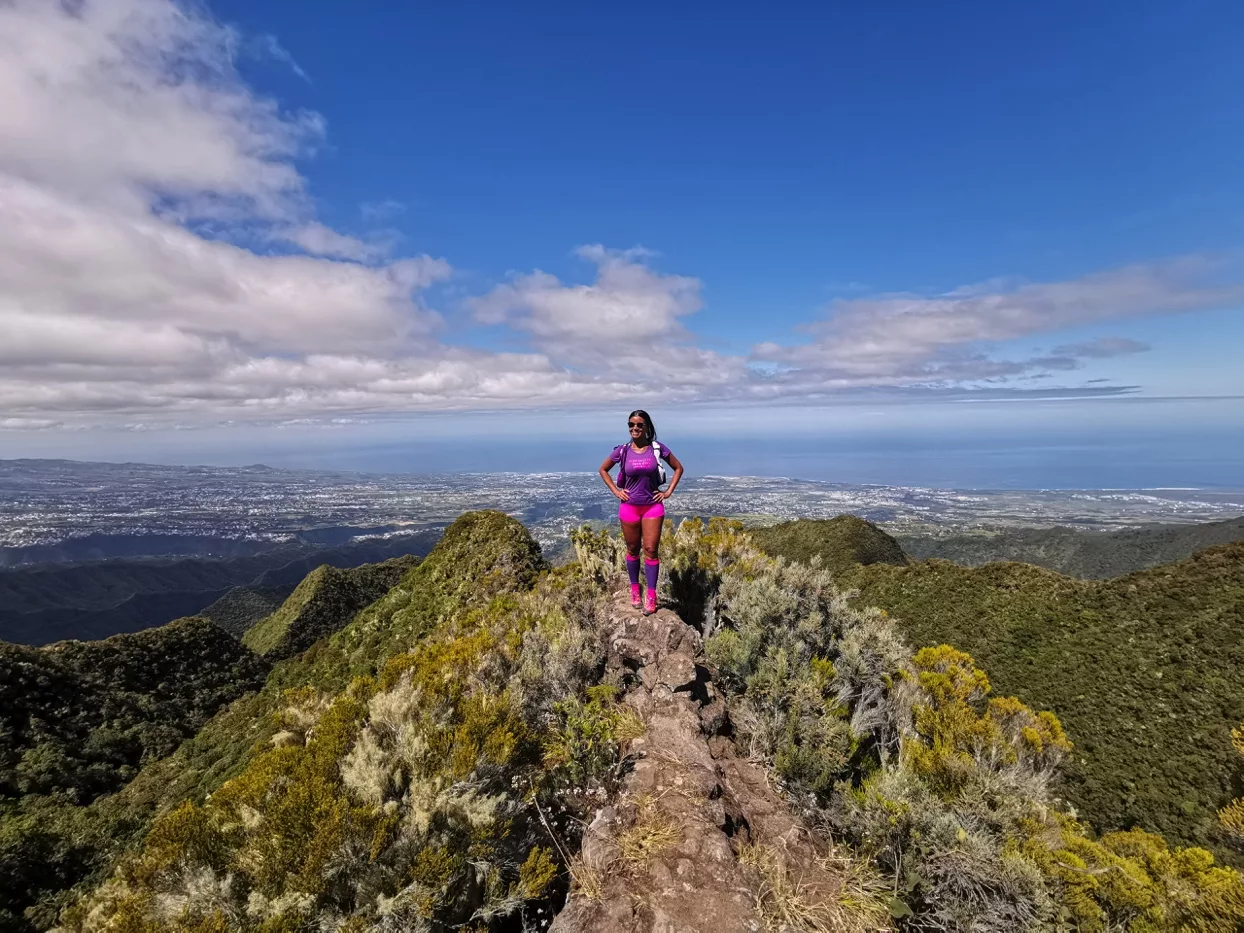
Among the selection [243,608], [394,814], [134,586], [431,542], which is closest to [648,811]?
[394,814]

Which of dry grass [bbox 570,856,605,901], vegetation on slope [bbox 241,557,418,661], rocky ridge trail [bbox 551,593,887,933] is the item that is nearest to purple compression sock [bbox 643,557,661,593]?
rocky ridge trail [bbox 551,593,887,933]

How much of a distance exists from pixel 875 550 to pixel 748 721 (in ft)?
113

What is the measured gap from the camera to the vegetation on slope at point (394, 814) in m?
3.59

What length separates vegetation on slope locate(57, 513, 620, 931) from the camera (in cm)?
359

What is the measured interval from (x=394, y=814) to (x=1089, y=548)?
88324mm

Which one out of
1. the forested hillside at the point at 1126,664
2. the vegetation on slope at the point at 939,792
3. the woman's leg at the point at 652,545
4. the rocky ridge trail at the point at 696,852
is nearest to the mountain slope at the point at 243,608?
the woman's leg at the point at 652,545

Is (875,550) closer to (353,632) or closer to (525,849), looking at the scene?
(353,632)

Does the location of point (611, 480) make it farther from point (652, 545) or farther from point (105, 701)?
point (105, 701)

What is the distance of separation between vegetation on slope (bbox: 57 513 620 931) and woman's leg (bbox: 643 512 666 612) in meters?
1.66

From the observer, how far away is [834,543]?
3712 cm

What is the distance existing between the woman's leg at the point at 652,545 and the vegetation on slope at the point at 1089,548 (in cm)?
6083

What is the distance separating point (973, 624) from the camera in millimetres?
20984

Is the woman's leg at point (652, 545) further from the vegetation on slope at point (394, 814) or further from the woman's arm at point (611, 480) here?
the vegetation on slope at point (394, 814)

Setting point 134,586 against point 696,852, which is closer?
point 696,852
